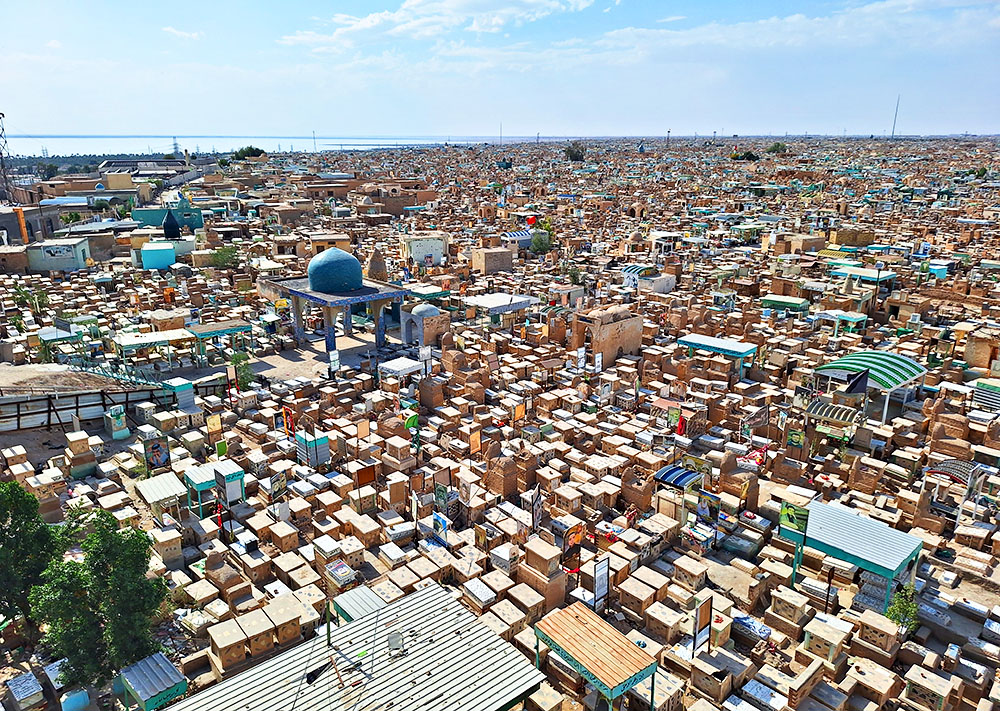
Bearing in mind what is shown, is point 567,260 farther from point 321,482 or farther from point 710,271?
point 321,482

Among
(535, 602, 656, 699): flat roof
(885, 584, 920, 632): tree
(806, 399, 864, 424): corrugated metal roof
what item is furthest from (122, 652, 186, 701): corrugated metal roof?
(806, 399, 864, 424): corrugated metal roof

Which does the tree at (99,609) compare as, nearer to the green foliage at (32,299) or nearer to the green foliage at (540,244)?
the green foliage at (32,299)

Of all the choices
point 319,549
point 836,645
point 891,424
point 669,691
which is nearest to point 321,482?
point 319,549

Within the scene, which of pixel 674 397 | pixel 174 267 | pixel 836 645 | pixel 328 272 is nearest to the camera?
pixel 836 645

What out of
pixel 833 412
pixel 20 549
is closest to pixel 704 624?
pixel 833 412

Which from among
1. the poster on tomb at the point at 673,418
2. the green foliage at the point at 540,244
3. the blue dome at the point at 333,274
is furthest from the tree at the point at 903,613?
the green foliage at the point at 540,244

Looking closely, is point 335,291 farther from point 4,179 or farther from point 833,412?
point 4,179
